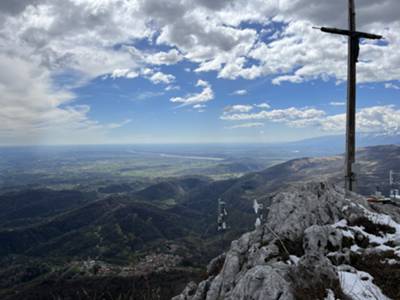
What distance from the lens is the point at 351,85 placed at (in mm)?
16438

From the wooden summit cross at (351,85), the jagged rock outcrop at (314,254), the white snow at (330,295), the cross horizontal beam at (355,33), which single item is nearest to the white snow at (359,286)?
the jagged rock outcrop at (314,254)

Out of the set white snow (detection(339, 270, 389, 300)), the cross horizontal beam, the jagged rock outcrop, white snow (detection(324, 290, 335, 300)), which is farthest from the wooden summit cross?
white snow (detection(324, 290, 335, 300))

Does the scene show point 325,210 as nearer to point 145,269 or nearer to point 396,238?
point 396,238

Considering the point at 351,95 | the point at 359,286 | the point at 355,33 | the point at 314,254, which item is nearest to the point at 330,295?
the point at 359,286

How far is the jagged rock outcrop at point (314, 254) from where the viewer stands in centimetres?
898

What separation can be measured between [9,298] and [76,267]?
166 ft

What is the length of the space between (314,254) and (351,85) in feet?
34.6

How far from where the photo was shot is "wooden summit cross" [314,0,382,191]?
1579 centimetres

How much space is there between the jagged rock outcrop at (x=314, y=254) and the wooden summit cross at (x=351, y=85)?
5.77 ft

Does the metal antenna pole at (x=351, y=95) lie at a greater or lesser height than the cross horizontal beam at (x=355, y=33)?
lesser

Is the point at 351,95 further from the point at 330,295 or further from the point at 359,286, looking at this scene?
the point at 330,295

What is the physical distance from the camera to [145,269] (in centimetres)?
16675

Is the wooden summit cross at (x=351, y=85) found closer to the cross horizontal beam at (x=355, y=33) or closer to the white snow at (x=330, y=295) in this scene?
the cross horizontal beam at (x=355, y=33)

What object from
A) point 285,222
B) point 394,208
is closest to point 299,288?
point 285,222
